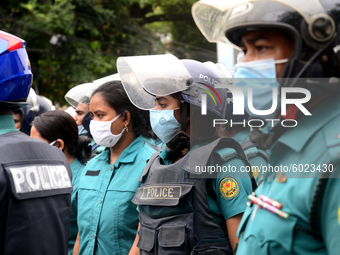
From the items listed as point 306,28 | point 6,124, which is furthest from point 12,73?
point 306,28

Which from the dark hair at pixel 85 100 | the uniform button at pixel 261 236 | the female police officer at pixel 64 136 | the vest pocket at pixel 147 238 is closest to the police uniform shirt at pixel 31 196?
the vest pocket at pixel 147 238

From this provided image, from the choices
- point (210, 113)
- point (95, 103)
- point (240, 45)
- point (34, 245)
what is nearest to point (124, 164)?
point (95, 103)

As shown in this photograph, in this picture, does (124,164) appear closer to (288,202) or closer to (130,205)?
(130,205)

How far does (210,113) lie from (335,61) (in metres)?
1.16

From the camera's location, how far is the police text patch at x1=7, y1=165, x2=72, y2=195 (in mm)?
1987

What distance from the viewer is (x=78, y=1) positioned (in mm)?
13891

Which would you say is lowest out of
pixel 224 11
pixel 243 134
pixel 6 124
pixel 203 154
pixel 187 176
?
pixel 243 134

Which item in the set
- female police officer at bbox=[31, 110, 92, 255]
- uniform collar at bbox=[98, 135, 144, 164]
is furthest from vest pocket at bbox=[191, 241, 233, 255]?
female police officer at bbox=[31, 110, 92, 255]

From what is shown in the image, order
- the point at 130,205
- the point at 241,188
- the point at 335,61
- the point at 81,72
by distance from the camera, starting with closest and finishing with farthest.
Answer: the point at 335,61 < the point at 241,188 < the point at 130,205 < the point at 81,72

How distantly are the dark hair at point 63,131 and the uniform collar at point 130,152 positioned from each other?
0.70 metres

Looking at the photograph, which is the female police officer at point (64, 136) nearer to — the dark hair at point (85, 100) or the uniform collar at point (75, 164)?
the uniform collar at point (75, 164)

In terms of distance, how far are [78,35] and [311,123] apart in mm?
14612

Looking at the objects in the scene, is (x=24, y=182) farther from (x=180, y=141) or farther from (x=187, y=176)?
(x=180, y=141)

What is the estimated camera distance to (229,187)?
7.13 ft
